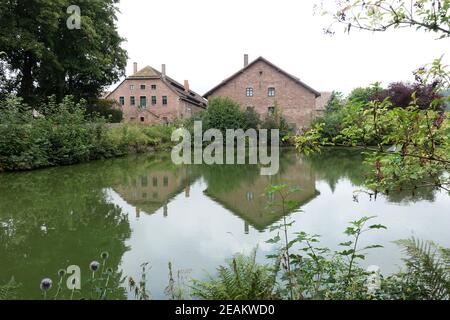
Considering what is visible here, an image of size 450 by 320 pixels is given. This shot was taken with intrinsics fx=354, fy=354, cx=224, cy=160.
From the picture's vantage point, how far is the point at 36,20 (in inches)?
920

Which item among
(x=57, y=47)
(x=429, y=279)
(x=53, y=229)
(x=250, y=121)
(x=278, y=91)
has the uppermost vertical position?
(x=57, y=47)

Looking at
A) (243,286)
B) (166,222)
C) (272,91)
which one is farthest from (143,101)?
(243,286)

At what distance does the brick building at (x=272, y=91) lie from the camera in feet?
127

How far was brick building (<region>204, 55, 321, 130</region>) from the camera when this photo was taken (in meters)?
38.8

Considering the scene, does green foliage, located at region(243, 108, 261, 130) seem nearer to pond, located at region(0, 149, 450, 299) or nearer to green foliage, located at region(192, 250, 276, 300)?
pond, located at region(0, 149, 450, 299)

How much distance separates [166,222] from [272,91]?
3420 cm

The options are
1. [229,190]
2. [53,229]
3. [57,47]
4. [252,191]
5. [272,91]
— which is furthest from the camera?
[272,91]

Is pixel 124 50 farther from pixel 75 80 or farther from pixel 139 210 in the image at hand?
pixel 139 210

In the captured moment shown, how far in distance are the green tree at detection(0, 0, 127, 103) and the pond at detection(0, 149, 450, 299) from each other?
49.0 feet

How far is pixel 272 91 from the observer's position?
39.3 metres

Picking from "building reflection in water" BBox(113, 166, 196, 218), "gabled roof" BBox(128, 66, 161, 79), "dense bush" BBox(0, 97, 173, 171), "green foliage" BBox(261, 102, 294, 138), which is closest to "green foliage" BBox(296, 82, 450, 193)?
"building reflection in water" BBox(113, 166, 196, 218)

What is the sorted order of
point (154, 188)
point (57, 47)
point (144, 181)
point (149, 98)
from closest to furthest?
point (154, 188)
point (144, 181)
point (57, 47)
point (149, 98)

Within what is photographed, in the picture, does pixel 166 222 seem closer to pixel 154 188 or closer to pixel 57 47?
pixel 154 188
